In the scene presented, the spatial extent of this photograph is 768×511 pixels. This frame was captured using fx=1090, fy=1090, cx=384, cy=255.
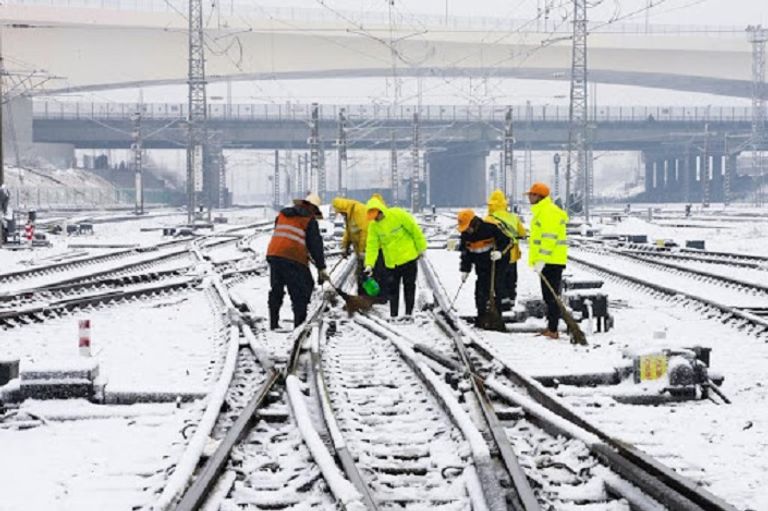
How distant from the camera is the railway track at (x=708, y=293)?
13719 mm

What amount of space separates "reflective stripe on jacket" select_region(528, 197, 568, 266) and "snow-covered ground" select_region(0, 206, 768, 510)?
3.05ft

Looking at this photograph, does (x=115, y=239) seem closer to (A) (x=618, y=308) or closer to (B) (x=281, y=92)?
(A) (x=618, y=308)

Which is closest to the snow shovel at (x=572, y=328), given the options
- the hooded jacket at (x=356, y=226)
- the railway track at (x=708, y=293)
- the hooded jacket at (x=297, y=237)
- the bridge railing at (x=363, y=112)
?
the railway track at (x=708, y=293)

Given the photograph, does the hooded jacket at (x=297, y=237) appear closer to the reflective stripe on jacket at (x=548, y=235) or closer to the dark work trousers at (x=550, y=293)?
the reflective stripe on jacket at (x=548, y=235)

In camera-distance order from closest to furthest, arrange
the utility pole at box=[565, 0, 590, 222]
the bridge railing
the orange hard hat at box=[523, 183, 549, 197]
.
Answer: the orange hard hat at box=[523, 183, 549, 197]
the utility pole at box=[565, 0, 590, 222]
the bridge railing

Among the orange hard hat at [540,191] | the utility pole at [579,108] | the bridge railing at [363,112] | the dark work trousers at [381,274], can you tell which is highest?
the bridge railing at [363,112]

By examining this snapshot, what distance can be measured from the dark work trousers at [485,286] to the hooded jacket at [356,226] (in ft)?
9.28

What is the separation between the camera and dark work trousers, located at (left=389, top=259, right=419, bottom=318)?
1395cm

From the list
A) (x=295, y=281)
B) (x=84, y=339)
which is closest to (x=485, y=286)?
(x=295, y=281)

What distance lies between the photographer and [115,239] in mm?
39000

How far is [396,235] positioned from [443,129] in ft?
255

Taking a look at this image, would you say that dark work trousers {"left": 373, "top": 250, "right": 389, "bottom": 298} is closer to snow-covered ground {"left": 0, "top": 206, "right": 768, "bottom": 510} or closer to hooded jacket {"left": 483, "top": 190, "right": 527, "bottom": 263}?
snow-covered ground {"left": 0, "top": 206, "right": 768, "bottom": 510}

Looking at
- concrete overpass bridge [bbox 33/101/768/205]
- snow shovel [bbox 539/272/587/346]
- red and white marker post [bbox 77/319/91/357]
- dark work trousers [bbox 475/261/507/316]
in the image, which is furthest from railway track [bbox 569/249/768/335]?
concrete overpass bridge [bbox 33/101/768/205]

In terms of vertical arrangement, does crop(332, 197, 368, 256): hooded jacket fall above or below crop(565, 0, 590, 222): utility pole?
below
